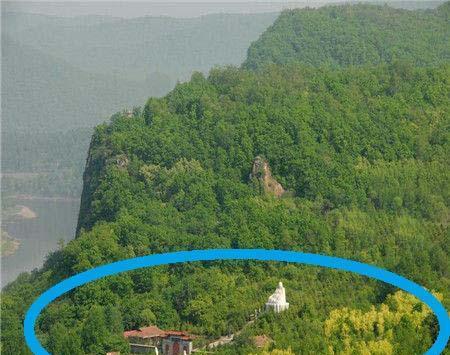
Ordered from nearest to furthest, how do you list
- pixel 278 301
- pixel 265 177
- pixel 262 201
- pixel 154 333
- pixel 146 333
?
pixel 278 301, pixel 154 333, pixel 146 333, pixel 262 201, pixel 265 177

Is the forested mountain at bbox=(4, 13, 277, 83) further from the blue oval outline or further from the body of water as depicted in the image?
the blue oval outline

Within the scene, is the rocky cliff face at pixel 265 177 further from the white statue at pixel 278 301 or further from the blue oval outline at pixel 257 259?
the white statue at pixel 278 301

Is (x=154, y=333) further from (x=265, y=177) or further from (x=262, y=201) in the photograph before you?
(x=265, y=177)

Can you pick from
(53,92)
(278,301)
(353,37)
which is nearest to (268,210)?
(278,301)

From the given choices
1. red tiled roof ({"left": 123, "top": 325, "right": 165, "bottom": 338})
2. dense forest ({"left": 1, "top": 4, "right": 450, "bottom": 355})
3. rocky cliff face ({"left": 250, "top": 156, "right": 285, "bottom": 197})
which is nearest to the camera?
dense forest ({"left": 1, "top": 4, "right": 450, "bottom": 355})

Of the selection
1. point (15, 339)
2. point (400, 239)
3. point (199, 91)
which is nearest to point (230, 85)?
point (199, 91)

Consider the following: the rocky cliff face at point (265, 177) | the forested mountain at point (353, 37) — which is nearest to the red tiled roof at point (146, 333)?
the rocky cliff face at point (265, 177)

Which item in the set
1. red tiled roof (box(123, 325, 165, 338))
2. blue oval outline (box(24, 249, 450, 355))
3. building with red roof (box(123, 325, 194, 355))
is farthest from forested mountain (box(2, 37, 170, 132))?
building with red roof (box(123, 325, 194, 355))
